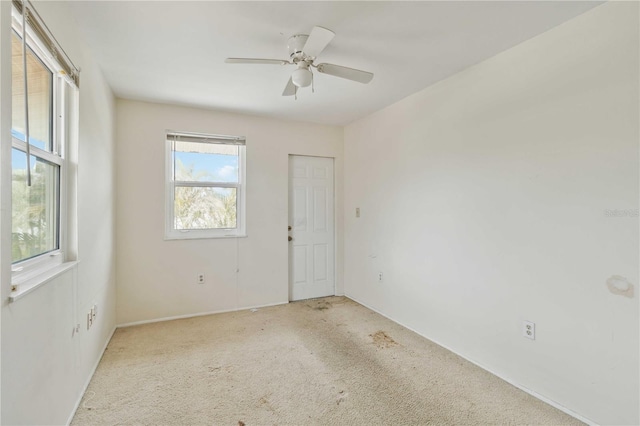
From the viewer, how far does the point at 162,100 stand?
127 inches

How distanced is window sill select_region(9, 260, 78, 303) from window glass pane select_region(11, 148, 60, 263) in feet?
0.36

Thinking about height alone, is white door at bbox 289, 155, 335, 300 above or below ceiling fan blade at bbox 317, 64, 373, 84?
below

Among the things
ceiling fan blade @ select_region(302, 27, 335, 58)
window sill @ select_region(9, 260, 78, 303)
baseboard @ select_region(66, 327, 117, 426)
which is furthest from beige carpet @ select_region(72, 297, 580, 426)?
ceiling fan blade @ select_region(302, 27, 335, 58)

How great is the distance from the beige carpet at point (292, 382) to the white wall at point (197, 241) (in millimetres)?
466

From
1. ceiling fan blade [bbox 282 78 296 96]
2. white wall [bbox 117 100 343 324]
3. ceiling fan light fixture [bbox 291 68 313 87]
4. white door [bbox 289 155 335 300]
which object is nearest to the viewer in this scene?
ceiling fan light fixture [bbox 291 68 313 87]

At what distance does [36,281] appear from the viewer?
1.34m

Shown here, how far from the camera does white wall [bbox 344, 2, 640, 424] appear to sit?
166 cm

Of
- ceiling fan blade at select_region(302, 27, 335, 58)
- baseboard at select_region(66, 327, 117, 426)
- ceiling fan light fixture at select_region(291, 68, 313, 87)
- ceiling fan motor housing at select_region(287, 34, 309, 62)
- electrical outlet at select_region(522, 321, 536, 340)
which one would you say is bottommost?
baseboard at select_region(66, 327, 117, 426)

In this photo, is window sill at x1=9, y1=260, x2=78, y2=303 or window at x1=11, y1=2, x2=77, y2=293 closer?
window sill at x1=9, y1=260, x2=78, y2=303

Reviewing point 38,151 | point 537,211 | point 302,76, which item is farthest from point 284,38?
point 537,211

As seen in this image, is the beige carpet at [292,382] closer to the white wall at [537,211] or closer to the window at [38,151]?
the white wall at [537,211]

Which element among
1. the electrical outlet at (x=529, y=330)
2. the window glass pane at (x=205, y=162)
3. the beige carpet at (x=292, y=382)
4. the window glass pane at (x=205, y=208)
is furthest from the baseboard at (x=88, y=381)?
the electrical outlet at (x=529, y=330)

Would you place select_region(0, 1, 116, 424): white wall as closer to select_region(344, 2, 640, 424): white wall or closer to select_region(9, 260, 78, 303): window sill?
select_region(9, 260, 78, 303): window sill

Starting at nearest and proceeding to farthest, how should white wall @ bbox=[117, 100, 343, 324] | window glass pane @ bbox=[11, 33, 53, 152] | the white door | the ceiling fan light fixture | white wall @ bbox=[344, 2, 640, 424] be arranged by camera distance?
1. window glass pane @ bbox=[11, 33, 53, 152]
2. white wall @ bbox=[344, 2, 640, 424]
3. the ceiling fan light fixture
4. white wall @ bbox=[117, 100, 343, 324]
5. the white door
